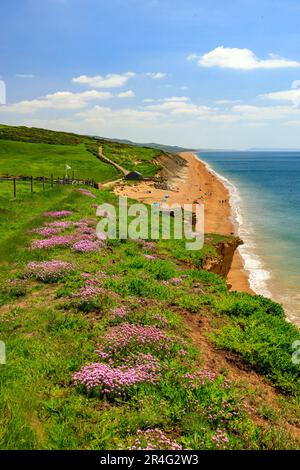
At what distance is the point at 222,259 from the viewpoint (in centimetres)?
2538

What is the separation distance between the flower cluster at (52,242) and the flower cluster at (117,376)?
11.2 metres

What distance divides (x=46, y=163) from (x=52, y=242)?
5741 centimetres

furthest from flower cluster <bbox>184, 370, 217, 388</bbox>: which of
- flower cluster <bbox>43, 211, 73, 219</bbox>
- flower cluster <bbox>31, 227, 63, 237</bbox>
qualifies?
flower cluster <bbox>43, 211, 73, 219</bbox>

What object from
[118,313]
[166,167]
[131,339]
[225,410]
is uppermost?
[166,167]

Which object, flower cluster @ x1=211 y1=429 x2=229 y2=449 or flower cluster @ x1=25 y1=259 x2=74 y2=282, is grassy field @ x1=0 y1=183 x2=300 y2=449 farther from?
flower cluster @ x1=25 y1=259 x2=74 y2=282

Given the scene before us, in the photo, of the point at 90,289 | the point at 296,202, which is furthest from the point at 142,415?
the point at 296,202

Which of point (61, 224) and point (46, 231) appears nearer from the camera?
point (46, 231)

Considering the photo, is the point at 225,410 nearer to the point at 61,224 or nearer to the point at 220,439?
the point at 220,439

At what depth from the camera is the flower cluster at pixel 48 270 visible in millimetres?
15742

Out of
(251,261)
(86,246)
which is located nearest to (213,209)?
(251,261)

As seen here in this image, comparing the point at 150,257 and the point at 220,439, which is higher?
the point at 150,257

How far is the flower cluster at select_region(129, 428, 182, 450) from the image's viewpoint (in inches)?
268

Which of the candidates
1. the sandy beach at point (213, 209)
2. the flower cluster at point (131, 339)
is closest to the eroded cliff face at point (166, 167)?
the sandy beach at point (213, 209)
